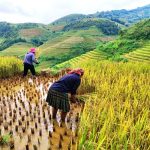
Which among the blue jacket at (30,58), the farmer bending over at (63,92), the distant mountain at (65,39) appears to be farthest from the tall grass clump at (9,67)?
the distant mountain at (65,39)

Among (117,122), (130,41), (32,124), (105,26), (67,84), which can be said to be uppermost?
(105,26)

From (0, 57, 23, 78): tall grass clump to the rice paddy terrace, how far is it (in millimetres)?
2623

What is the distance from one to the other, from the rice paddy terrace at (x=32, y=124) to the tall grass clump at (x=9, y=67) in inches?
103

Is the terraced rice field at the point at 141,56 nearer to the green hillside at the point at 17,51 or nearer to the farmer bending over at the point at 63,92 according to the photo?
the farmer bending over at the point at 63,92

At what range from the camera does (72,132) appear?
548 cm

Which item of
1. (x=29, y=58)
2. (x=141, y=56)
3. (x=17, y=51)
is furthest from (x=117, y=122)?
(x=17, y=51)

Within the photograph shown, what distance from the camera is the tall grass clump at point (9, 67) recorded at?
11234 mm

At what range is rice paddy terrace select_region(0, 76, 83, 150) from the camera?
4.95 meters

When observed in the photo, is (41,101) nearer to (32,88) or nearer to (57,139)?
(32,88)

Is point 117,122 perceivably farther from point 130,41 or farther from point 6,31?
point 6,31

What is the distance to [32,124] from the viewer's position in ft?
19.5

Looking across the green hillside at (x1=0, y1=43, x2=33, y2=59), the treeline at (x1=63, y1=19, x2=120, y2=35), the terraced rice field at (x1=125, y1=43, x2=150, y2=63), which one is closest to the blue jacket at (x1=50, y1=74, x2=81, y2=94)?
the terraced rice field at (x1=125, y1=43, x2=150, y2=63)

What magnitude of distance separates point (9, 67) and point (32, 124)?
233 inches

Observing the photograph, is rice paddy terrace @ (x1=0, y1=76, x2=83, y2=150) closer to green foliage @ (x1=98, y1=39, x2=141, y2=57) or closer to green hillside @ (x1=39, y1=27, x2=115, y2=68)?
green foliage @ (x1=98, y1=39, x2=141, y2=57)
